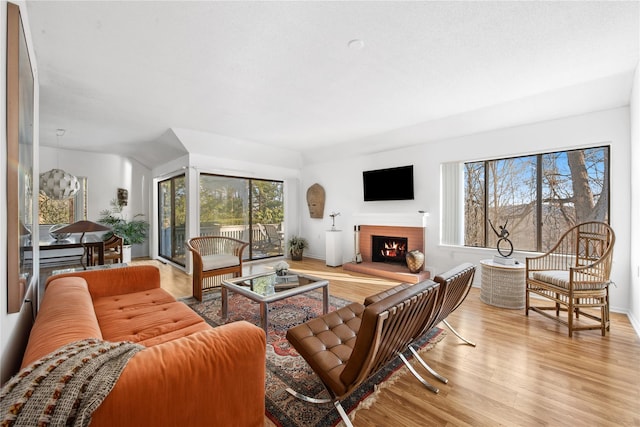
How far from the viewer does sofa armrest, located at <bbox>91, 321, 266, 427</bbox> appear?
33.5 inches

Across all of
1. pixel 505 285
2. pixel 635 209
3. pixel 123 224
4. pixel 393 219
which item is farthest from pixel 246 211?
pixel 635 209

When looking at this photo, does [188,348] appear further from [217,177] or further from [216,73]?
[217,177]

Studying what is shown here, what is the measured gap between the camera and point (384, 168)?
5.34 meters

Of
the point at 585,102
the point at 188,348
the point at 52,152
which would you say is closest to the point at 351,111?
the point at 585,102

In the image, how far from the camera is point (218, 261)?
12.6ft

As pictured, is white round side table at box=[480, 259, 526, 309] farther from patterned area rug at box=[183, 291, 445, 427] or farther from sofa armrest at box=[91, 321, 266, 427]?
sofa armrest at box=[91, 321, 266, 427]

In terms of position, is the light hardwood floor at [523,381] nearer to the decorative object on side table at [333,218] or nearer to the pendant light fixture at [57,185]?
the decorative object on side table at [333,218]

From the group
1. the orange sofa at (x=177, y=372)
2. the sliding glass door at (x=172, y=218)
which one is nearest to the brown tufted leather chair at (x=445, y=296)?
the orange sofa at (x=177, y=372)

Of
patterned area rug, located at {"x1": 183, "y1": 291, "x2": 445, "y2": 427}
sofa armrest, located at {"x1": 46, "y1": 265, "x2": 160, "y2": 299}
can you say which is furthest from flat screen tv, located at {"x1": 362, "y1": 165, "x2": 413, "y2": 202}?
sofa armrest, located at {"x1": 46, "y1": 265, "x2": 160, "y2": 299}

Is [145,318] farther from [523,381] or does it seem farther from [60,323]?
[523,381]

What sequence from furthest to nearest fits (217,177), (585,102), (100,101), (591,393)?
(217,177) < (100,101) < (585,102) < (591,393)

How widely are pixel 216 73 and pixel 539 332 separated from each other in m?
4.07

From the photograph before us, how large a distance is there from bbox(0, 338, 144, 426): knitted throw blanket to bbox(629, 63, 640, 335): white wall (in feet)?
13.4

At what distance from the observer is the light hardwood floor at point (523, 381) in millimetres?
1588
